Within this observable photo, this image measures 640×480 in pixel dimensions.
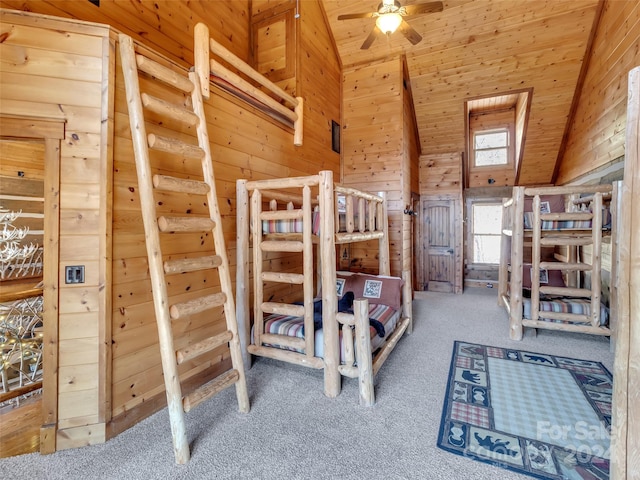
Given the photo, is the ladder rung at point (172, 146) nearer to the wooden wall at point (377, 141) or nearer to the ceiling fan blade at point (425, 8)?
the ceiling fan blade at point (425, 8)

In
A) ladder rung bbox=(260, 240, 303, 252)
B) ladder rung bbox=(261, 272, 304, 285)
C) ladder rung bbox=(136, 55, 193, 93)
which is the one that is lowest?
ladder rung bbox=(261, 272, 304, 285)

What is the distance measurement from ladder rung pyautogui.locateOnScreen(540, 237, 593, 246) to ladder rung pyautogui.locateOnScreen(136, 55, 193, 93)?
3.57m

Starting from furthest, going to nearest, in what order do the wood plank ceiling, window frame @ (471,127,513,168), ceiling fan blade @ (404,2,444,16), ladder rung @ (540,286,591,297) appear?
window frame @ (471,127,513,168) → the wood plank ceiling → ladder rung @ (540,286,591,297) → ceiling fan blade @ (404,2,444,16)

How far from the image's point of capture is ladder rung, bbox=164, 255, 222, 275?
5.74ft

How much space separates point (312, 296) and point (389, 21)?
268 centimetres

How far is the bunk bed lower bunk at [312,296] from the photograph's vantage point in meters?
2.26

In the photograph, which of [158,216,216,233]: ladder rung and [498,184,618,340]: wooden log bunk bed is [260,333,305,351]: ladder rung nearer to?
[158,216,216,233]: ladder rung

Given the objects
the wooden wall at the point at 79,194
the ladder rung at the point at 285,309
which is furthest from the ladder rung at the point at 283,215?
the wooden wall at the point at 79,194

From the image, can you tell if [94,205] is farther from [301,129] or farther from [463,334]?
[463,334]

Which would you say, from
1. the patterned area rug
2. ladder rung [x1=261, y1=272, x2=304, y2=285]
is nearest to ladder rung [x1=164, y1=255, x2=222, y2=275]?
ladder rung [x1=261, y1=272, x2=304, y2=285]

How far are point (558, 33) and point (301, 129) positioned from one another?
3.60 meters

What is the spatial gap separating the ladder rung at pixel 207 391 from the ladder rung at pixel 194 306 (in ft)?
1.50

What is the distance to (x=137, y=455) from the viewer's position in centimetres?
171

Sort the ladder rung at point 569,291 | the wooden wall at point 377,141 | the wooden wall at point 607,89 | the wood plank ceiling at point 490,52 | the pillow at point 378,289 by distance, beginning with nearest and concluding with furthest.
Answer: the wooden wall at point 607,89
the ladder rung at point 569,291
the pillow at point 378,289
the wood plank ceiling at point 490,52
the wooden wall at point 377,141
